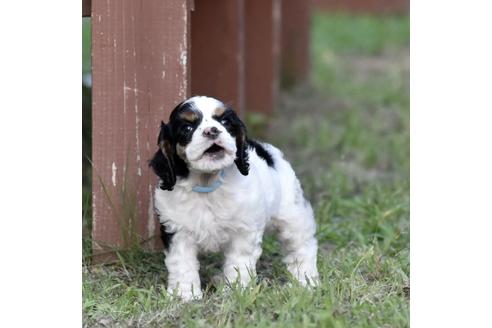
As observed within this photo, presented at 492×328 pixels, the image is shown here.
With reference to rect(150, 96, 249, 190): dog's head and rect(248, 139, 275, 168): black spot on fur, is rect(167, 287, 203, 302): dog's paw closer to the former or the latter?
rect(150, 96, 249, 190): dog's head

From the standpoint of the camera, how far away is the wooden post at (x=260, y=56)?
8.91m

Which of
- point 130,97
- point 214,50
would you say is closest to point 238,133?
point 130,97

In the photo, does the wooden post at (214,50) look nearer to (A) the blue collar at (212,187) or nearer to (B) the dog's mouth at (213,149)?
(A) the blue collar at (212,187)

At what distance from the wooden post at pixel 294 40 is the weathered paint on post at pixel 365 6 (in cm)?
560

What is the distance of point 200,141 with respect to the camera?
4.39 metres

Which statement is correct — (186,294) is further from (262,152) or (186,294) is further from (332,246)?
(332,246)

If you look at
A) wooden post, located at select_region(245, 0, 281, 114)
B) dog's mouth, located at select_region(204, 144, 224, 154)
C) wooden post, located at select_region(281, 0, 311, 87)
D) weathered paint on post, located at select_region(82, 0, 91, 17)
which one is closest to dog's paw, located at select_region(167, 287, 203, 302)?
dog's mouth, located at select_region(204, 144, 224, 154)

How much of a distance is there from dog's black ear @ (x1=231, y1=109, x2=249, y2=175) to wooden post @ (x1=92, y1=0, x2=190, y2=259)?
63 cm

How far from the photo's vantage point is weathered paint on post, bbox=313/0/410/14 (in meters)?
16.3

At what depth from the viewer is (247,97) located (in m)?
9.02

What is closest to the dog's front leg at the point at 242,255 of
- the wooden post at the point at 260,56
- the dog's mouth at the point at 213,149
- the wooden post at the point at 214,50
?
the dog's mouth at the point at 213,149
